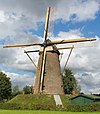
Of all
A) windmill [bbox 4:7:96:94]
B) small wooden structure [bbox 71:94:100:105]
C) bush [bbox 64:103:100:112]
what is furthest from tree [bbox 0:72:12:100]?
bush [bbox 64:103:100:112]

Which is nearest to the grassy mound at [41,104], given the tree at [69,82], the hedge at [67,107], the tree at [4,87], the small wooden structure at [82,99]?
the hedge at [67,107]

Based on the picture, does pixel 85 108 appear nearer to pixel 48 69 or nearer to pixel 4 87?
pixel 48 69

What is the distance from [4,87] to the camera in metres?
74.1

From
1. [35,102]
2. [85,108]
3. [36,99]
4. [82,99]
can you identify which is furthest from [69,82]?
[85,108]

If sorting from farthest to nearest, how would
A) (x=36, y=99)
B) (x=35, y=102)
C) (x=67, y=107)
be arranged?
(x=36, y=99), (x=35, y=102), (x=67, y=107)

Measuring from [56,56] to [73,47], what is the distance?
11.8 ft

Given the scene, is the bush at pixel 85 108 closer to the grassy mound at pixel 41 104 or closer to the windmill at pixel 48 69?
the grassy mound at pixel 41 104

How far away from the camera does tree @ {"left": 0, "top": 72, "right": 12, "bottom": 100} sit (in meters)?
73.8

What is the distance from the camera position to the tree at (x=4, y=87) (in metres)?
73.8

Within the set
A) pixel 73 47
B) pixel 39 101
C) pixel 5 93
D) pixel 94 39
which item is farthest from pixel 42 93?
pixel 5 93

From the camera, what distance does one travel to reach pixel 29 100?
51.0 m

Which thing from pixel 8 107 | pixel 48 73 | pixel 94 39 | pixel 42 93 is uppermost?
pixel 94 39

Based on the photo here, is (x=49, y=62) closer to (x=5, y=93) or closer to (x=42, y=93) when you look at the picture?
(x=42, y=93)

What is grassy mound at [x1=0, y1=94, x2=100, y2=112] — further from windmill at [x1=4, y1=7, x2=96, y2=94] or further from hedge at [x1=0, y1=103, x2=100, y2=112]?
windmill at [x1=4, y1=7, x2=96, y2=94]
